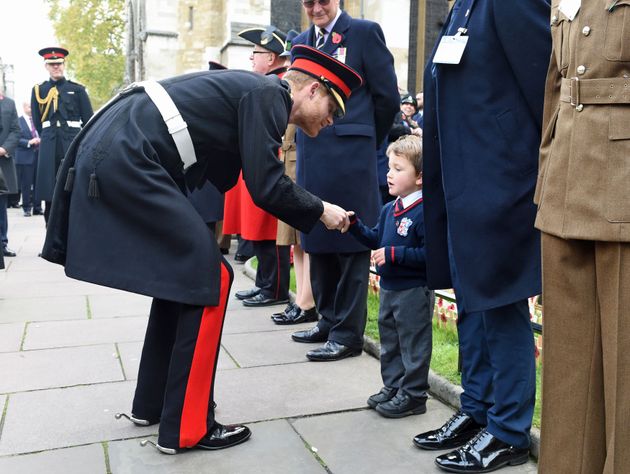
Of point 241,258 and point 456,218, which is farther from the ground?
point 456,218

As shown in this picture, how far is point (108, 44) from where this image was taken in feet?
136

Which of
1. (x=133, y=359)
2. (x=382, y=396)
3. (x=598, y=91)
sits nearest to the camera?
(x=598, y=91)

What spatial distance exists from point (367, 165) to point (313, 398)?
146 centimetres

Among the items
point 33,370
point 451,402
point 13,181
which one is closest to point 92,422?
point 33,370

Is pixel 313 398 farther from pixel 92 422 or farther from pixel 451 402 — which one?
pixel 92 422

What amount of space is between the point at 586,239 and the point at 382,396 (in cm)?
185

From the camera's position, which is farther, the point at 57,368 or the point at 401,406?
the point at 57,368

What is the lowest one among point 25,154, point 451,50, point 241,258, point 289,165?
point 241,258

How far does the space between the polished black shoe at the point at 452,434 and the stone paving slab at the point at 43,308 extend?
352cm

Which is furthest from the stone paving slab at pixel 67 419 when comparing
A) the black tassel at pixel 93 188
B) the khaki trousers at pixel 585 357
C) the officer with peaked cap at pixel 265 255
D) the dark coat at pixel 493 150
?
the officer with peaked cap at pixel 265 255

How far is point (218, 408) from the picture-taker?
3.76 meters

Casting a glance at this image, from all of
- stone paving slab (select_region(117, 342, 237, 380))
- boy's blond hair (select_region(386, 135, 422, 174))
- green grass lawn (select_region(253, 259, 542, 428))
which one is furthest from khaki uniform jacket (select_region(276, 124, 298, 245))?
boy's blond hair (select_region(386, 135, 422, 174))

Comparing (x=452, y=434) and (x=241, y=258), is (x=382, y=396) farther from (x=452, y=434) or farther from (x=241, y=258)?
(x=241, y=258)

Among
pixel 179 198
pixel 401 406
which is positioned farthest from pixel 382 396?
pixel 179 198
